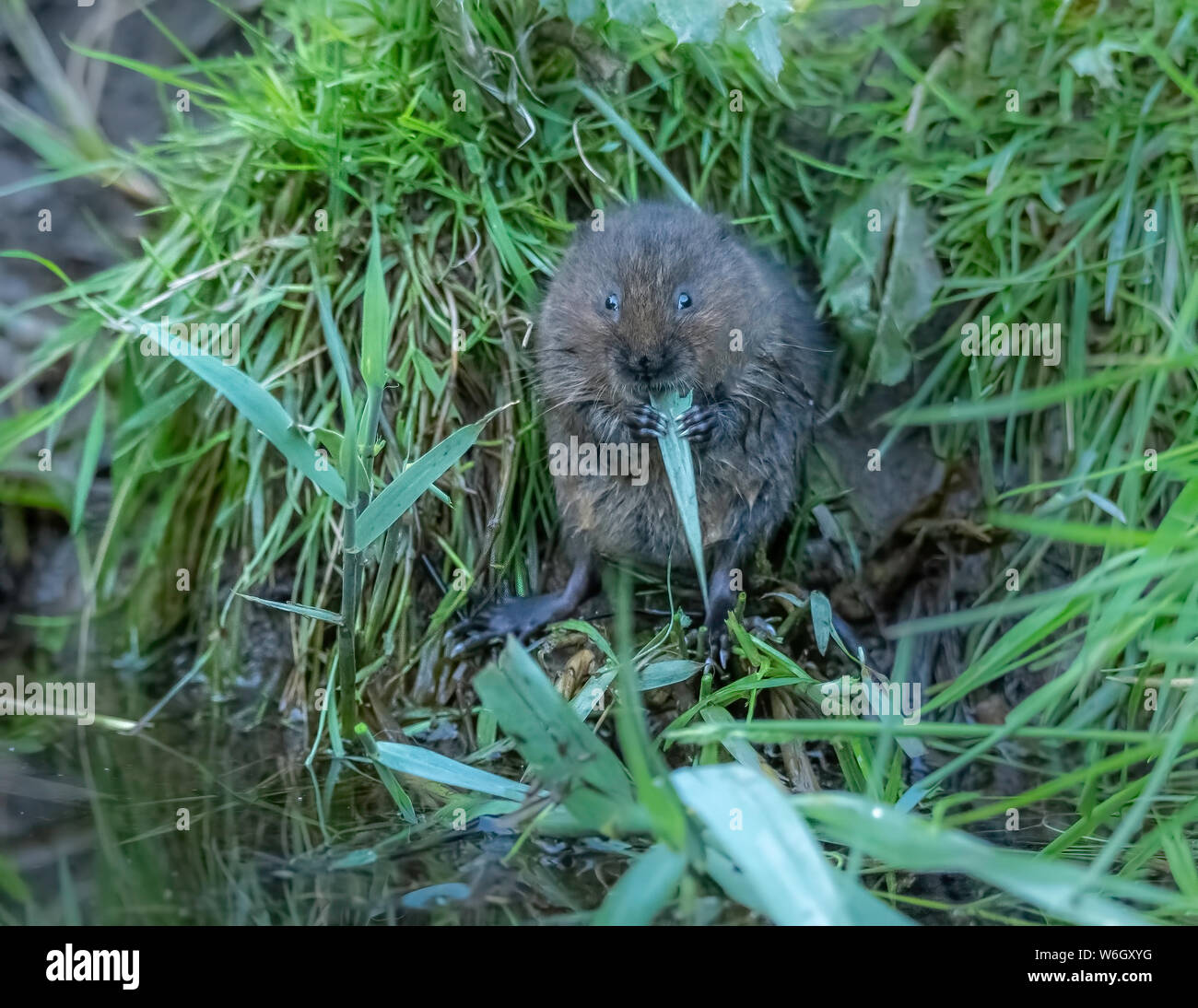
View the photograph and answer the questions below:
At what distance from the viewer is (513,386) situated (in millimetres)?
3379

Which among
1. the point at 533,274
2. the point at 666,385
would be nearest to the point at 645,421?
the point at 666,385

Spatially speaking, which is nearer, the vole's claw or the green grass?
A: the vole's claw

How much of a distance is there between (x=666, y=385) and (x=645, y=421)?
127 millimetres

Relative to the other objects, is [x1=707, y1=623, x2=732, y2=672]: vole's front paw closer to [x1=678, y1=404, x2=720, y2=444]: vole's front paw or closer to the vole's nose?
[x1=678, y1=404, x2=720, y2=444]: vole's front paw

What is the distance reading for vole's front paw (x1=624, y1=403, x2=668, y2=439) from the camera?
3.06m

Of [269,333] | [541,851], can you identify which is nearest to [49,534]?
[269,333]

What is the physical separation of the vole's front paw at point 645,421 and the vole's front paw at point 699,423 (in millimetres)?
72

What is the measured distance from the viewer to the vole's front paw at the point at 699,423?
123 inches

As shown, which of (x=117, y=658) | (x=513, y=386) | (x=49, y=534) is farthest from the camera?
(x=49, y=534)

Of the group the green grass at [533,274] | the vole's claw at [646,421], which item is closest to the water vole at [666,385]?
the vole's claw at [646,421]

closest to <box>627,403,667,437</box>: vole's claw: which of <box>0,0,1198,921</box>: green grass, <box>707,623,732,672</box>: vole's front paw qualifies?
<box>0,0,1198,921</box>: green grass

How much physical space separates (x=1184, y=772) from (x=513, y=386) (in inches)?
85.3

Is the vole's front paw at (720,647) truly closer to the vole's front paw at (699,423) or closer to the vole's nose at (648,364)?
the vole's front paw at (699,423)

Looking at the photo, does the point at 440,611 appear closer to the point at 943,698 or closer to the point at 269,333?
the point at 269,333
